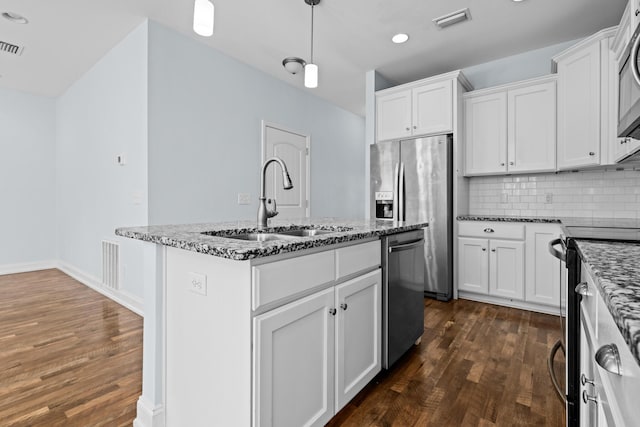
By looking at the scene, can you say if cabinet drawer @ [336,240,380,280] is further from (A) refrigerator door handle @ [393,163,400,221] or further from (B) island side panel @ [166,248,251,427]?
(A) refrigerator door handle @ [393,163,400,221]

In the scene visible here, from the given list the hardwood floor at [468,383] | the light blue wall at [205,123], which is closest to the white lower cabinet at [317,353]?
the hardwood floor at [468,383]

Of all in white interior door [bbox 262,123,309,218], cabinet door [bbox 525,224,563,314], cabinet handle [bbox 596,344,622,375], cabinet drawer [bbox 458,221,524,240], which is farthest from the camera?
white interior door [bbox 262,123,309,218]

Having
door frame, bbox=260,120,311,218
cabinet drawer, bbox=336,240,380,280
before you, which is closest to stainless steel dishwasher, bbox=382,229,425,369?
cabinet drawer, bbox=336,240,380,280

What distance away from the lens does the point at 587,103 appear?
111 inches

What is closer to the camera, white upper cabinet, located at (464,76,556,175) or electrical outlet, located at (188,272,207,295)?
electrical outlet, located at (188,272,207,295)

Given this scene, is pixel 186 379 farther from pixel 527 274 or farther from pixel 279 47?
pixel 279 47

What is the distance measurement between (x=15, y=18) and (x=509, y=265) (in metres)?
5.11

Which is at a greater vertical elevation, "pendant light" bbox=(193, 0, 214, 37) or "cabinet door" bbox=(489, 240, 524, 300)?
"pendant light" bbox=(193, 0, 214, 37)

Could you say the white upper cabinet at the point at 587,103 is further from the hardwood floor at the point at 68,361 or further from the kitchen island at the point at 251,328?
the hardwood floor at the point at 68,361

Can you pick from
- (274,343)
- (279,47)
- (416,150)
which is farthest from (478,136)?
(274,343)

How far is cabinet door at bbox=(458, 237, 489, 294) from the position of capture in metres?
3.35

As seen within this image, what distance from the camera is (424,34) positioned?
3.23 meters

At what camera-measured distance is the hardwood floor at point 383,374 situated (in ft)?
5.22

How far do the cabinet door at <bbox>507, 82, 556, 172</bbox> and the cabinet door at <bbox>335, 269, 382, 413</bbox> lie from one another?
8.16 ft
